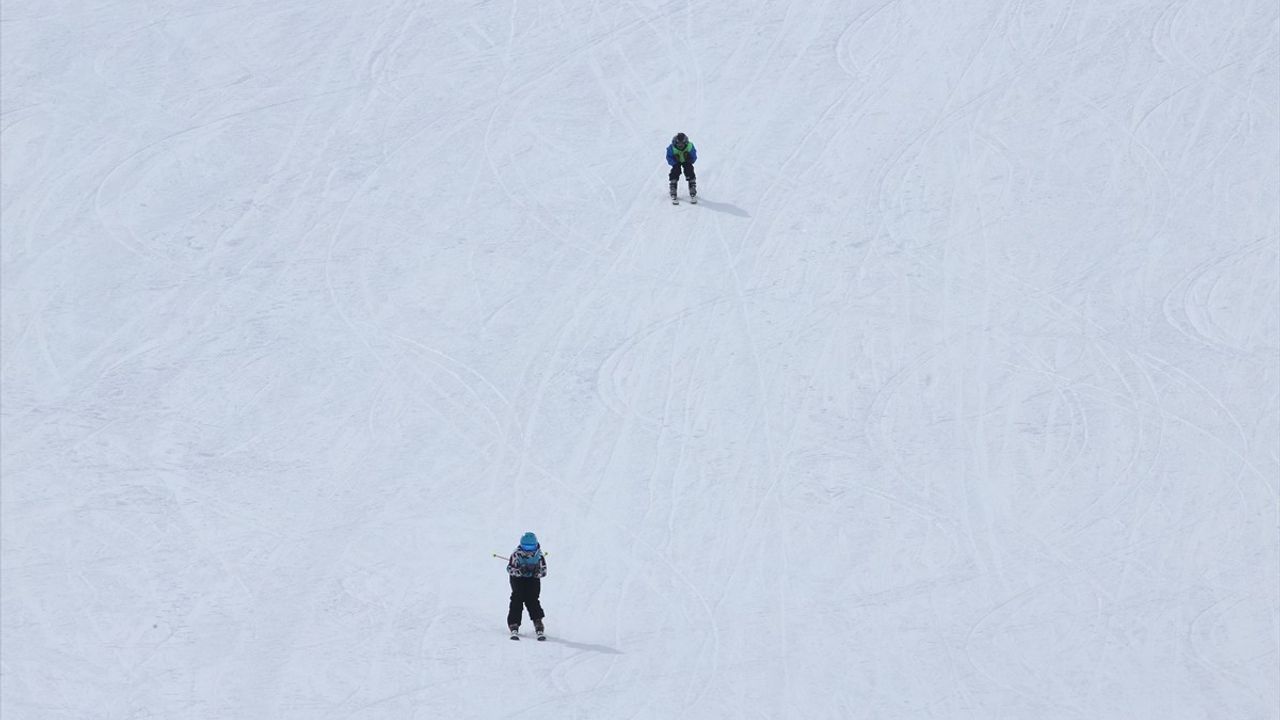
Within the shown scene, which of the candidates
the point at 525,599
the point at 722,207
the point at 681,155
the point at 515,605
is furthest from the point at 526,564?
the point at 722,207

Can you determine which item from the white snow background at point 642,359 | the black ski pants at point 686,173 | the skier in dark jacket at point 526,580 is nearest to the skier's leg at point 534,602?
the skier in dark jacket at point 526,580

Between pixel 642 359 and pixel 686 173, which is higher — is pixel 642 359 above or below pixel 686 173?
below

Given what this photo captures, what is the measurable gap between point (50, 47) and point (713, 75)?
885 cm

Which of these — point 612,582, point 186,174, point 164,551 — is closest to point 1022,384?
point 612,582

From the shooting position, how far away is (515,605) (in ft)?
48.0

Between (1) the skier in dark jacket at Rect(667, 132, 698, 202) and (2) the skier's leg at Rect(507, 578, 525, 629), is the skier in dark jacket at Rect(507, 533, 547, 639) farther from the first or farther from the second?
(1) the skier in dark jacket at Rect(667, 132, 698, 202)

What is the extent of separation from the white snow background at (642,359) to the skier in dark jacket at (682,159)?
1.32 ft

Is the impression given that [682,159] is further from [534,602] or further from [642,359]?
[534,602]

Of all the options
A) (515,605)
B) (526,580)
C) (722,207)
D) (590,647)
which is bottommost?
(590,647)

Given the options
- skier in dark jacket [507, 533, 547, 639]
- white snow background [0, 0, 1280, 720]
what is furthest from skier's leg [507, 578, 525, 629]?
white snow background [0, 0, 1280, 720]

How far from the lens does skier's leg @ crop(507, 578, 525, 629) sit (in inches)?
568

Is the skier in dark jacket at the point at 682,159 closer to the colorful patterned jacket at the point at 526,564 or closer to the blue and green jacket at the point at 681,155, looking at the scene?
the blue and green jacket at the point at 681,155

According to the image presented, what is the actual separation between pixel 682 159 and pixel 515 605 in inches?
296

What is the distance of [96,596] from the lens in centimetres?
1594
